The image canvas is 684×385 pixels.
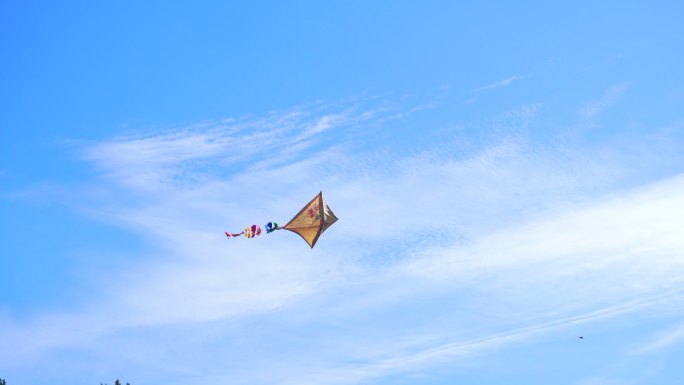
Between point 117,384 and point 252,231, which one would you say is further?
point 117,384

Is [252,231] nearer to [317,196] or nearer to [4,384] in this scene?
[317,196]

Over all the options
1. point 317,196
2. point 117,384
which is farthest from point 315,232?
point 117,384

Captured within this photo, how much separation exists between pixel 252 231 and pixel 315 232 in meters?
5.38

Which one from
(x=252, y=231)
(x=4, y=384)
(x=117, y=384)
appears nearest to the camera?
(x=252, y=231)

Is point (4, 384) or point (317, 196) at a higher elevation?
point (317, 196)

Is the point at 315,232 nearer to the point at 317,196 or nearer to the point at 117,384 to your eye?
the point at 317,196

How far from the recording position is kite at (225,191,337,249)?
5353 centimetres

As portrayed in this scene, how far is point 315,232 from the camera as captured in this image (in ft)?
183

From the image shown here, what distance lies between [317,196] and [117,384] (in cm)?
5412

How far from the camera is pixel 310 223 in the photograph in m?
55.2

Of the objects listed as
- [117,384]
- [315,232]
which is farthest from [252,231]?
[117,384]

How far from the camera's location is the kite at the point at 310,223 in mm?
53528

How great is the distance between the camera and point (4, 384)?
86.6 metres

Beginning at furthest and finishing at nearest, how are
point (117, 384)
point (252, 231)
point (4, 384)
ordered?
point (117, 384), point (4, 384), point (252, 231)
